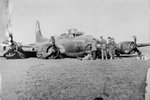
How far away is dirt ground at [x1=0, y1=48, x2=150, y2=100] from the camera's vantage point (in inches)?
257

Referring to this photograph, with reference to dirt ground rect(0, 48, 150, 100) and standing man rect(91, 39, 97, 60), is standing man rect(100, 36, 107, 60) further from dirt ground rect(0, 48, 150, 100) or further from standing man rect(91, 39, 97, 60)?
dirt ground rect(0, 48, 150, 100)

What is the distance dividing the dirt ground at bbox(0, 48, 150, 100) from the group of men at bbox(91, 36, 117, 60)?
3.59 meters

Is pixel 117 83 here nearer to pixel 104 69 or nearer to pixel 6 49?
pixel 104 69

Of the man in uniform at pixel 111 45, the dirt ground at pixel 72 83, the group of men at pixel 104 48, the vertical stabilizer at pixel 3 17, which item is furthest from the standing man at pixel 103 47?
the vertical stabilizer at pixel 3 17

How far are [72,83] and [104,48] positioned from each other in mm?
5599

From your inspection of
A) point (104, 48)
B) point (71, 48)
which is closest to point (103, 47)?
point (104, 48)

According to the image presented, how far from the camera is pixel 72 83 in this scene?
709cm

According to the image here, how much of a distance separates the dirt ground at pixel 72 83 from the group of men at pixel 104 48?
141 inches

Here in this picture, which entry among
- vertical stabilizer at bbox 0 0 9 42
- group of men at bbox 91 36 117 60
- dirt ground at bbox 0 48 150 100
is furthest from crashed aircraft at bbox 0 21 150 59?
vertical stabilizer at bbox 0 0 9 42

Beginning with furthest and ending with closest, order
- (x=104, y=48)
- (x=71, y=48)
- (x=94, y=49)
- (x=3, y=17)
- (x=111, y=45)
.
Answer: (x=71, y=48), (x=111, y=45), (x=104, y=48), (x=94, y=49), (x=3, y=17)

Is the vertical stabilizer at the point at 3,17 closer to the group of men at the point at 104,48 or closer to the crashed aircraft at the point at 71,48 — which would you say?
the crashed aircraft at the point at 71,48

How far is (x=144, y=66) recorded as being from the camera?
9000mm

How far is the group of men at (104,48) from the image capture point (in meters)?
12.2

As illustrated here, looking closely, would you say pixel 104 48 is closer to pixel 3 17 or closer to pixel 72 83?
pixel 72 83
